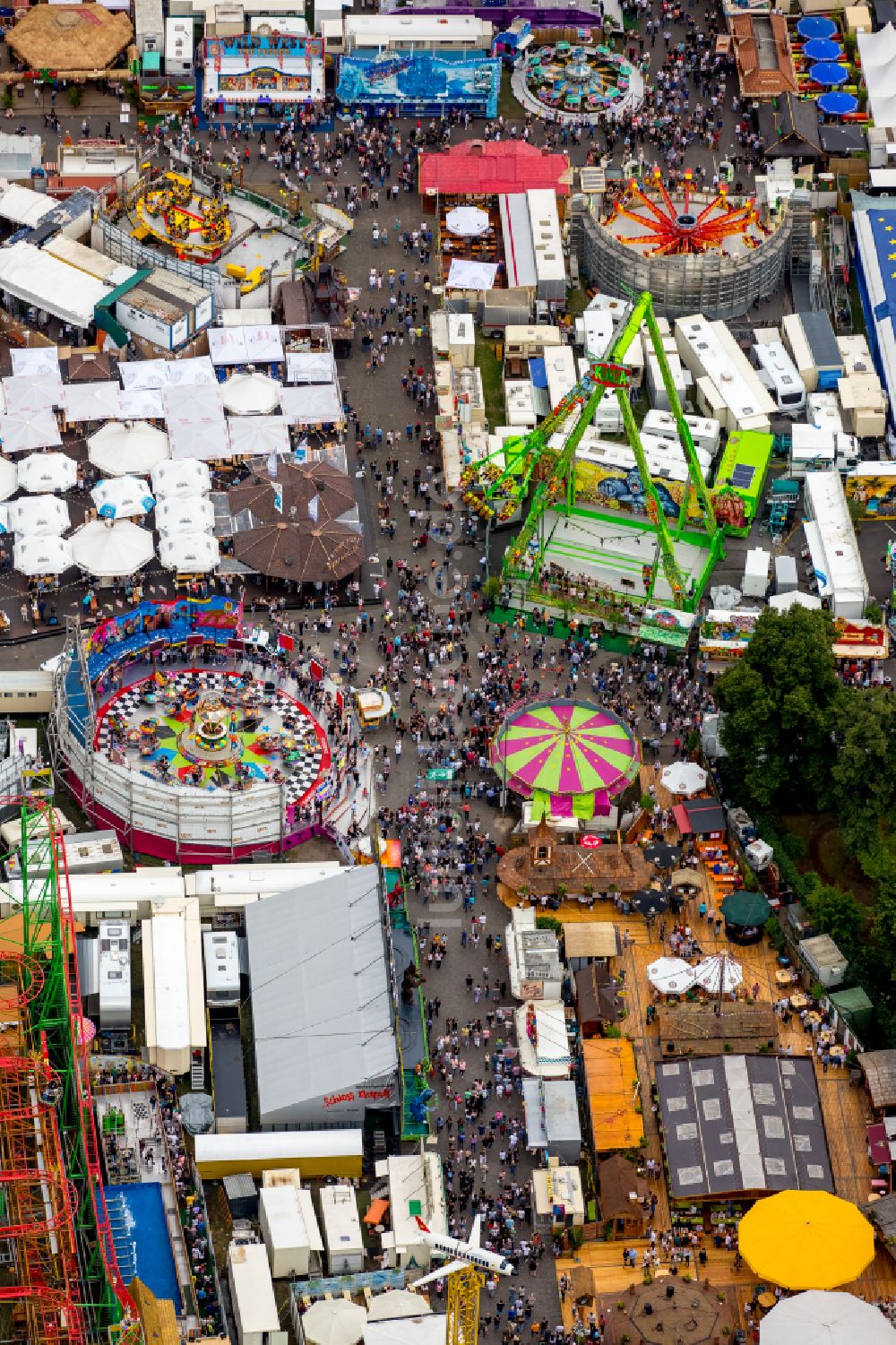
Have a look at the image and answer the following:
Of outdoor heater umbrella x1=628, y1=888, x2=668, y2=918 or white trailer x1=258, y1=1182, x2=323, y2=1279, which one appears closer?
white trailer x1=258, y1=1182, x2=323, y2=1279

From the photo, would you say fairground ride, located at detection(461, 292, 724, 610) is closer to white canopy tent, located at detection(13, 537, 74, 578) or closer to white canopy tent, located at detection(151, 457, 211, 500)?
white canopy tent, located at detection(151, 457, 211, 500)

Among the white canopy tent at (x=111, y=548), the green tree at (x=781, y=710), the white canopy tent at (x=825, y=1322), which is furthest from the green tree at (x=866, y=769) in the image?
the white canopy tent at (x=111, y=548)

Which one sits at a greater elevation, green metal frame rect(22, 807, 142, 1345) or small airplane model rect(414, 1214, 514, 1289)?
green metal frame rect(22, 807, 142, 1345)

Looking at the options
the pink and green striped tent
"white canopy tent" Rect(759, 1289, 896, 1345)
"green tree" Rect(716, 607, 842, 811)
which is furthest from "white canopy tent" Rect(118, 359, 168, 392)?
"white canopy tent" Rect(759, 1289, 896, 1345)

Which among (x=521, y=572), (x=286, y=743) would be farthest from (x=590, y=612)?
(x=286, y=743)

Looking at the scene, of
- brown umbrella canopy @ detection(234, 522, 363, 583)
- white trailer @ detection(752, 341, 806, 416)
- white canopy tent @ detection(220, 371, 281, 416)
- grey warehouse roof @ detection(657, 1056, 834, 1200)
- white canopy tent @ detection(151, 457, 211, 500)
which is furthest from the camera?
white trailer @ detection(752, 341, 806, 416)

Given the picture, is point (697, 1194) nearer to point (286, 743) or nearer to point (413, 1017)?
point (413, 1017)
